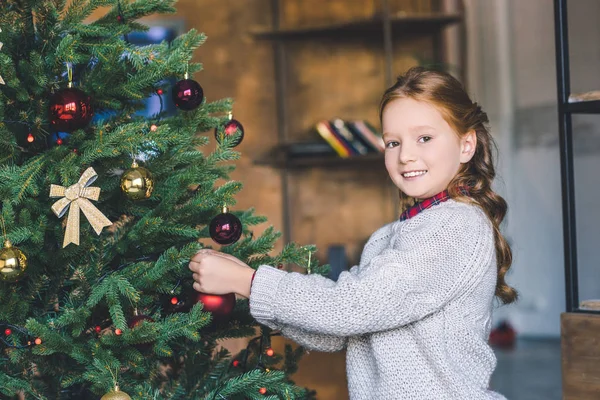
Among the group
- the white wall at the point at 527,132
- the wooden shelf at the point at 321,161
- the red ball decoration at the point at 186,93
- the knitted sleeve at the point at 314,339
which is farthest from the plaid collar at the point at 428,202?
the white wall at the point at 527,132

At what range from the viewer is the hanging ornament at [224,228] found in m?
1.47

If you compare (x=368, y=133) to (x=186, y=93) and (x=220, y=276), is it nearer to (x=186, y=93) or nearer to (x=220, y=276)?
(x=186, y=93)

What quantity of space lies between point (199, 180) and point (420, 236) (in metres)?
0.45

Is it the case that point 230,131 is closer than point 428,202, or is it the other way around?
point 428,202

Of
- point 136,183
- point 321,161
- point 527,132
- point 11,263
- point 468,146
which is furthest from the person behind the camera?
point 527,132

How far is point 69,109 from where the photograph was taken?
1.38m

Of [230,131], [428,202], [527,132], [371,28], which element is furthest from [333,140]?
[428,202]

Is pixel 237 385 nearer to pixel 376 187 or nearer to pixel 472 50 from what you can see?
pixel 376 187

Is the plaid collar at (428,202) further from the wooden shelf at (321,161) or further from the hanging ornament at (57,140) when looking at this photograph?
the wooden shelf at (321,161)

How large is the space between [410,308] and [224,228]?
0.38 metres

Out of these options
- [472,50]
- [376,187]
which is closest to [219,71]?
[376,187]

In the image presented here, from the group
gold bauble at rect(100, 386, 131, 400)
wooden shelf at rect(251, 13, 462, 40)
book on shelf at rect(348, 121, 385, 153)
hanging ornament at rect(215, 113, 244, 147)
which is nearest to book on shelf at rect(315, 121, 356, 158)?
book on shelf at rect(348, 121, 385, 153)

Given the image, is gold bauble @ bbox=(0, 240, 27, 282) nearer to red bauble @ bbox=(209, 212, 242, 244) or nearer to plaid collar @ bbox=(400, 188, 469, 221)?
red bauble @ bbox=(209, 212, 242, 244)

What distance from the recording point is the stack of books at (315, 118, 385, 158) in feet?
14.9
